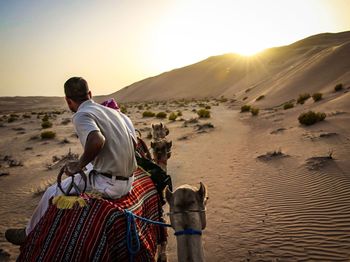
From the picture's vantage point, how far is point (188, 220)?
8.29 feet

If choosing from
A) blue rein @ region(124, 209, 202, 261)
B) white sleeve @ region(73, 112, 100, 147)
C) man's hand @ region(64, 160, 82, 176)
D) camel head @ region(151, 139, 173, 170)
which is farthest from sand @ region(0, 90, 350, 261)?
white sleeve @ region(73, 112, 100, 147)

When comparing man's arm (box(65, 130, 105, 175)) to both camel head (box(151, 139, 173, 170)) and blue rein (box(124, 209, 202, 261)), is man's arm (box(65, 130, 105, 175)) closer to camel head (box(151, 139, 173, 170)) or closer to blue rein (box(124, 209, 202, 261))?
blue rein (box(124, 209, 202, 261))

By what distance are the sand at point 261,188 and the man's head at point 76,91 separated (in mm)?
3519

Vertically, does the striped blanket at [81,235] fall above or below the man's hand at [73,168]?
below

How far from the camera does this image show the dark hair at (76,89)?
3.09 meters

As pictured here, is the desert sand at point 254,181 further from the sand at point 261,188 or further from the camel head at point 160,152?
the camel head at point 160,152

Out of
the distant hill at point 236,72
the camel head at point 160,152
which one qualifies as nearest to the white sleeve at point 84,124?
the camel head at point 160,152

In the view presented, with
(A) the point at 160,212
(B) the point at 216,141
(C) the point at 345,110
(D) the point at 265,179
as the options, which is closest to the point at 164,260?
(A) the point at 160,212

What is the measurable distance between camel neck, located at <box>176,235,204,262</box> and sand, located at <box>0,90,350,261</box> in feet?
10.4

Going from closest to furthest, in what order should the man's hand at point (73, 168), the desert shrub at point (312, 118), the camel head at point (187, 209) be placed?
the camel head at point (187, 209)
the man's hand at point (73, 168)
the desert shrub at point (312, 118)

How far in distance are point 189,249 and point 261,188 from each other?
627cm

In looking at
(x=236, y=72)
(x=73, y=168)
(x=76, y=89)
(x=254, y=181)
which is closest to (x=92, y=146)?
(x=73, y=168)

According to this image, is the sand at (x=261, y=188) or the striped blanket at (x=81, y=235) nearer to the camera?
the striped blanket at (x=81, y=235)

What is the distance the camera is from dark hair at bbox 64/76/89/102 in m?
3.09
